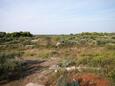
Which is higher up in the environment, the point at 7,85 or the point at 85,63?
the point at 85,63

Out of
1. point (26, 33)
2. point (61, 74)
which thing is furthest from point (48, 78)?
point (26, 33)

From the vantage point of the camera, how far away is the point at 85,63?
995 centimetres

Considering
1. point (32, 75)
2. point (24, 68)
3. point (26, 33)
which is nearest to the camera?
point (32, 75)

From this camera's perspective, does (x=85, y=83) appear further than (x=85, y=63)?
No

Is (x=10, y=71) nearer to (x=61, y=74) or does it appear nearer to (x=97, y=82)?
(x=61, y=74)

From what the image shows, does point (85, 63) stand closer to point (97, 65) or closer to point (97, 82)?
point (97, 65)

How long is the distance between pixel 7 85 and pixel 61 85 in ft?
9.25

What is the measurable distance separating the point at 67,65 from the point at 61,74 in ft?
Result: 4.72

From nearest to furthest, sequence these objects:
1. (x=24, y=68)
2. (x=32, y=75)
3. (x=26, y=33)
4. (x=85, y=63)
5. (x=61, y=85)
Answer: (x=61, y=85) < (x=32, y=75) < (x=85, y=63) < (x=24, y=68) < (x=26, y=33)

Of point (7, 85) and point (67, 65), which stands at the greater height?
point (67, 65)

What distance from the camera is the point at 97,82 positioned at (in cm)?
724

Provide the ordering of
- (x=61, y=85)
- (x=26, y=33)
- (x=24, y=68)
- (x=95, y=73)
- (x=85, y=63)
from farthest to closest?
(x=26, y=33)
(x=24, y=68)
(x=85, y=63)
(x=95, y=73)
(x=61, y=85)

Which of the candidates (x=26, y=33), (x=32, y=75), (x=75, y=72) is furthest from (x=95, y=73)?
(x=26, y=33)

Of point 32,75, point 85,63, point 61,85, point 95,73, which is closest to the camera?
point 61,85
